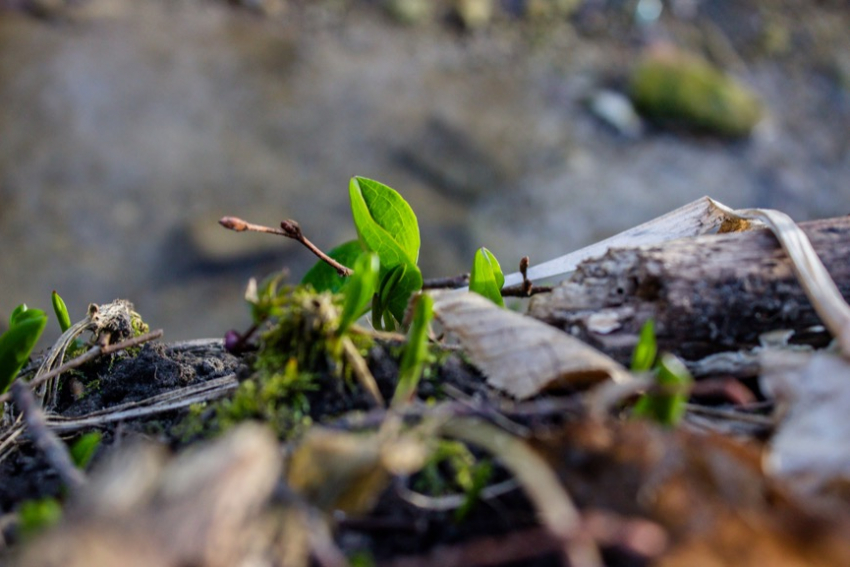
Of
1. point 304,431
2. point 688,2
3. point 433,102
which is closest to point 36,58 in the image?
point 433,102

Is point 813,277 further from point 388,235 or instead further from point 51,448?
point 51,448

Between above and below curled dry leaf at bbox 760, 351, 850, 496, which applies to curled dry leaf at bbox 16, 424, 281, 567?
below

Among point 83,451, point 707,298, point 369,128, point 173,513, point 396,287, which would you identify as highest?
point 369,128

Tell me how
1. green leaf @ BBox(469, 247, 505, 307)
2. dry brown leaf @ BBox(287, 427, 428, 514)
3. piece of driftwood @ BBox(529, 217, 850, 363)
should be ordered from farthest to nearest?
1. green leaf @ BBox(469, 247, 505, 307)
2. piece of driftwood @ BBox(529, 217, 850, 363)
3. dry brown leaf @ BBox(287, 427, 428, 514)

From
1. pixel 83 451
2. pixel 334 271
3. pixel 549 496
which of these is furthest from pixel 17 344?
pixel 549 496

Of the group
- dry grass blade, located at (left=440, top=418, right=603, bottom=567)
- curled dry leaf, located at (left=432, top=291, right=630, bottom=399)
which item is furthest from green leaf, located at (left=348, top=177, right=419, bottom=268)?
dry grass blade, located at (left=440, top=418, right=603, bottom=567)

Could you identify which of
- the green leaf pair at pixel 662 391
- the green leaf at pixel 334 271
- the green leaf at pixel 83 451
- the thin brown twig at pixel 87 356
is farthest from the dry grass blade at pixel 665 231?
the green leaf at pixel 83 451

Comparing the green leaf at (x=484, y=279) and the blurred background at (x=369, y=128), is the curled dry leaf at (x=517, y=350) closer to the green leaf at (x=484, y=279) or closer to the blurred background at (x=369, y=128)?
the green leaf at (x=484, y=279)

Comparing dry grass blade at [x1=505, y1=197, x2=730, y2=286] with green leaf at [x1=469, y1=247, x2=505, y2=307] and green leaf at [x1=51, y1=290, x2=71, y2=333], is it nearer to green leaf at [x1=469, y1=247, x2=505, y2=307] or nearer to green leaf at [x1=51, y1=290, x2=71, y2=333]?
green leaf at [x1=469, y1=247, x2=505, y2=307]
